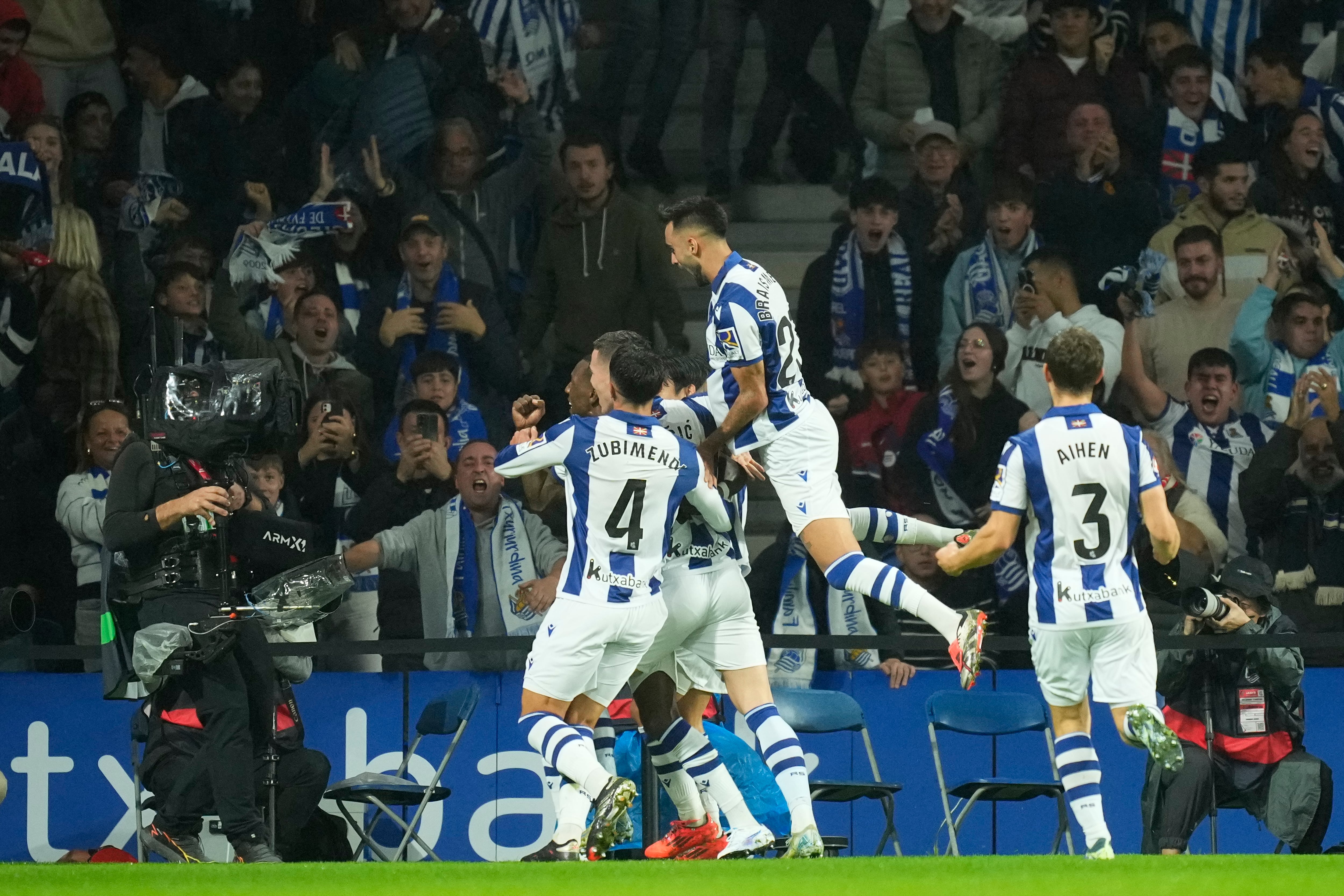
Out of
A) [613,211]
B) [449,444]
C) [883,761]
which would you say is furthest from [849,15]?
[883,761]

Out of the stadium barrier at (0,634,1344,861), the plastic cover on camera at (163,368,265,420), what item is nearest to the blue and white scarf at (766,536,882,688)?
the stadium barrier at (0,634,1344,861)

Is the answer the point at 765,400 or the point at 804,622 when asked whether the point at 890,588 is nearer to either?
the point at 765,400

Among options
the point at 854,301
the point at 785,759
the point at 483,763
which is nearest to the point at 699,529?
the point at 785,759

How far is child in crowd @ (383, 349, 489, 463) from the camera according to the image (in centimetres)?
1088

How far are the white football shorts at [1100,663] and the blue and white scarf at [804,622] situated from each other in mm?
3316

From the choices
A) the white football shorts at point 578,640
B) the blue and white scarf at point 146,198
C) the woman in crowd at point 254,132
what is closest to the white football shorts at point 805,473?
the white football shorts at point 578,640

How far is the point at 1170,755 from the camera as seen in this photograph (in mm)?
6355

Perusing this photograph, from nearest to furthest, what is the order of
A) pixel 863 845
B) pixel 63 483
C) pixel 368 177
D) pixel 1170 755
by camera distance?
1. pixel 1170 755
2. pixel 863 845
3. pixel 63 483
4. pixel 368 177

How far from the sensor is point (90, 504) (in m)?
10.6

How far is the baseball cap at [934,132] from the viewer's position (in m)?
11.4

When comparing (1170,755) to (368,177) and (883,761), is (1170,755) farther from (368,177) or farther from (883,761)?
(368,177)

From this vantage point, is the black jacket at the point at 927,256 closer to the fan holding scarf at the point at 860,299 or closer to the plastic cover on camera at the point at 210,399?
the fan holding scarf at the point at 860,299

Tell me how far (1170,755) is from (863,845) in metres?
3.63

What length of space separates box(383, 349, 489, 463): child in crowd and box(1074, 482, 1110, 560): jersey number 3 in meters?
5.01
